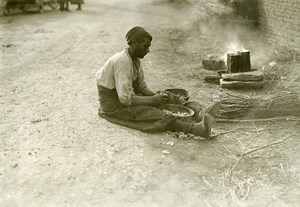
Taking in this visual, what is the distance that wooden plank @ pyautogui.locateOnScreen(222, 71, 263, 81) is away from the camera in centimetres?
707

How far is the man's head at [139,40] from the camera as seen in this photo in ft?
16.8

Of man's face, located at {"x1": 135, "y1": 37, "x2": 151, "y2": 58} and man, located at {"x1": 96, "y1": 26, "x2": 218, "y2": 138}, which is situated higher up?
man's face, located at {"x1": 135, "y1": 37, "x2": 151, "y2": 58}

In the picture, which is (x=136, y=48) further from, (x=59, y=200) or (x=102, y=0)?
(x=102, y=0)

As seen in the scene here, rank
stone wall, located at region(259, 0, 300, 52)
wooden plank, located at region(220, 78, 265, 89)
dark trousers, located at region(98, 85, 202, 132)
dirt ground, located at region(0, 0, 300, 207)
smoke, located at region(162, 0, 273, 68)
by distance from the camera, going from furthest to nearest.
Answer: smoke, located at region(162, 0, 273, 68) → stone wall, located at region(259, 0, 300, 52) → wooden plank, located at region(220, 78, 265, 89) → dark trousers, located at region(98, 85, 202, 132) → dirt ground, located at region(0, 0, 300, 207)

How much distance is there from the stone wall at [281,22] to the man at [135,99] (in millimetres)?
4064

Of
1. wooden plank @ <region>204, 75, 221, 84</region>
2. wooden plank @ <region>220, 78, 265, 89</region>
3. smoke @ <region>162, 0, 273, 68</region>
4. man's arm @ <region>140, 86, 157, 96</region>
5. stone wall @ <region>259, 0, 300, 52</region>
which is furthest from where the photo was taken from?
smoke @ <region>162, 0, 273, 68</region>

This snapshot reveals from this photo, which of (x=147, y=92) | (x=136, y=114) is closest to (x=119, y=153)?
(x=136, y=114)

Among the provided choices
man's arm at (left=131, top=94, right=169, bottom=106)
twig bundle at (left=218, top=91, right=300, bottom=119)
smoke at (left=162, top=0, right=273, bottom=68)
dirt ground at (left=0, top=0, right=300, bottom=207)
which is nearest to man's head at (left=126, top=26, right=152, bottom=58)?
man's arm at (left=131, top=94, right=169, bottom=106)

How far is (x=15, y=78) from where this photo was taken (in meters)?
8.05

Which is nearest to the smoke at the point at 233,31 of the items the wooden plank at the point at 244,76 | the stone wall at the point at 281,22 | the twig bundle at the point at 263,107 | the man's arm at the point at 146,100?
the stone wall at the point at 281,22

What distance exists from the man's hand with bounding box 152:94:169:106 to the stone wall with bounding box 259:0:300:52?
162 inches

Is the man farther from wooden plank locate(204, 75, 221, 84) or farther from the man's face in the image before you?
wooden plank locate(204, 75, 221, 84)

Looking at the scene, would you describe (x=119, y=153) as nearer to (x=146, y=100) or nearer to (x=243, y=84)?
(x=146, y=100)

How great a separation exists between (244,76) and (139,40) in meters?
2.69
